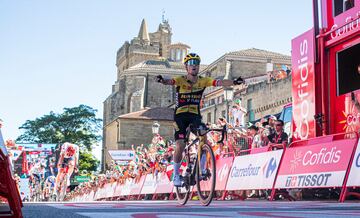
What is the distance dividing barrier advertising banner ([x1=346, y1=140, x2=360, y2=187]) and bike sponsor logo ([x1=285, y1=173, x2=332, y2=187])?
0.66 metres

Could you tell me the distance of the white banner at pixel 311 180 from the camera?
11.3m

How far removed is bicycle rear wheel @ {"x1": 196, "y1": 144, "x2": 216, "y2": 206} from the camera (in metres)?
9.05

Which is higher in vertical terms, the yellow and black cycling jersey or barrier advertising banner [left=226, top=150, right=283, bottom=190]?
the yellow and black cycling jersey

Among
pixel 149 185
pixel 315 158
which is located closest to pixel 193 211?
pixel 315 158

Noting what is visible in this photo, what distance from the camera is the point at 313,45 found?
14820 mm

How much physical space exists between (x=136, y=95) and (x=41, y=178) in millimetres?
A: 40767

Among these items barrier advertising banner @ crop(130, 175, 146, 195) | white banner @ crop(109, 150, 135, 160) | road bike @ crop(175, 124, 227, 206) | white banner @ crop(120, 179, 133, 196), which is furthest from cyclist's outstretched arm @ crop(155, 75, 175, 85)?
white banner @ crop(109, 150, 135, 160)

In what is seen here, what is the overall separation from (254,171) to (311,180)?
92.9 inches

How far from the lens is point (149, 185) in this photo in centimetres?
2245

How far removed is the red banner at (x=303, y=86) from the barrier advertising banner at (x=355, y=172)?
11.3 ft

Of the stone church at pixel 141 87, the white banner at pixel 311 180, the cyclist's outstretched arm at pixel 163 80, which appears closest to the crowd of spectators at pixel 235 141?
the white banner at pixel 311 180

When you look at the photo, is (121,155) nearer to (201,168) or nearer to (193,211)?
(201,168)

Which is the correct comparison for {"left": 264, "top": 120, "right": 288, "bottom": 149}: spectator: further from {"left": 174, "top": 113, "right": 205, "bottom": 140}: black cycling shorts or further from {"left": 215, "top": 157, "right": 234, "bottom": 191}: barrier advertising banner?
{"left": 174, "top": 113, "right": 205, "bottom": 140}: black cycling shorts

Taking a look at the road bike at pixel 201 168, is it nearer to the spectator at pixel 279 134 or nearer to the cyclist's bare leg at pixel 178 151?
the cyclist's bare leg at pixel 178 151
